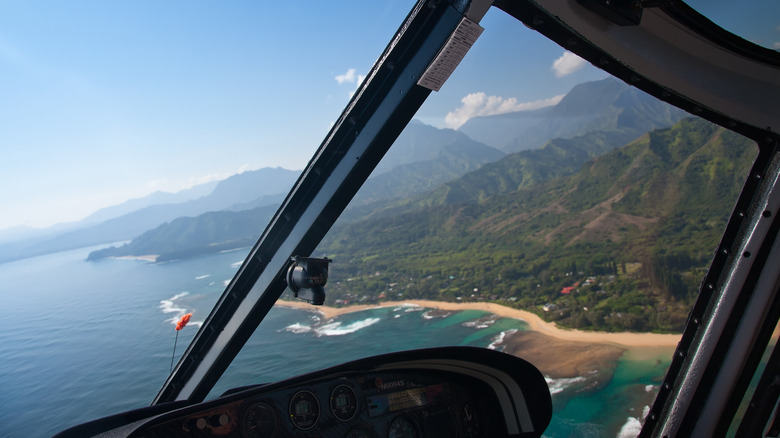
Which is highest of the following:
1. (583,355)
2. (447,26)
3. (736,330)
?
(447,26)

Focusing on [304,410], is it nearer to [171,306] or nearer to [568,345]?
[171,306]

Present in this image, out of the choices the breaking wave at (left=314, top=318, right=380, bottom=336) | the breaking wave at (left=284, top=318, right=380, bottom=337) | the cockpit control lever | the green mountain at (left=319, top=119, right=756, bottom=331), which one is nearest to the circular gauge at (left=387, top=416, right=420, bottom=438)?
the cockpit control lever

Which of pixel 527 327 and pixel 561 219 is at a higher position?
pixel 561 219

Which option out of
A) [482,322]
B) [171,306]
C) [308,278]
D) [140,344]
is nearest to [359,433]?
[308,278]

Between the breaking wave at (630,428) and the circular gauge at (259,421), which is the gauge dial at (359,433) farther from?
the breaking wave at (630,428)

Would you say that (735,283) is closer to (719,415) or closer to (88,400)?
(719,415)

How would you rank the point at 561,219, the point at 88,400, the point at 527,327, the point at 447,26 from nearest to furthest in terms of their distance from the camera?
1. the point at 447,26
2. the point at 88,400
3. the point at 527,327
4. the point at 561,219

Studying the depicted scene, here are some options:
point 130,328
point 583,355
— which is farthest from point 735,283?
point 583,355

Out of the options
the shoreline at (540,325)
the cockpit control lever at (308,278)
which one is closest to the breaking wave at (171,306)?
the shoreline at (540,325)
